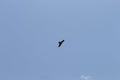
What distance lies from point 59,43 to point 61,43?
2.51 ft

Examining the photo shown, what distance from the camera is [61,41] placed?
6219 cm

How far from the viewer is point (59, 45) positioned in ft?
202

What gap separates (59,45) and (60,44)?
888 mm

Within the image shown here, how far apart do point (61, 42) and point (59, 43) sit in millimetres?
859

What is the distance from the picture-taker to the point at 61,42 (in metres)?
62.1

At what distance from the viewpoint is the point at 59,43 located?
62000 millimetres

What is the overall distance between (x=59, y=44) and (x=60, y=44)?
58 cm

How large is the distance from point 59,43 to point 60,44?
1.92 ft

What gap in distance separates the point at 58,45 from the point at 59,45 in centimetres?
98

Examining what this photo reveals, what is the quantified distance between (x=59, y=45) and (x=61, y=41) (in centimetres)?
182

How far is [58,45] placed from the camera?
6059 cm

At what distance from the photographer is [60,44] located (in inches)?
2450

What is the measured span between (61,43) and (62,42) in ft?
1.81
